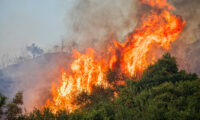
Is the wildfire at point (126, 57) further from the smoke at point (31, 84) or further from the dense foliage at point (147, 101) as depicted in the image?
the smoke at point (31, 84)

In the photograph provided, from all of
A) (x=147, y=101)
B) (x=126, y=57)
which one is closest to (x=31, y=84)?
(x=126, y=57)

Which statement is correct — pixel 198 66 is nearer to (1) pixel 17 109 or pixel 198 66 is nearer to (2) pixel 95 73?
(2) pixel 95 73

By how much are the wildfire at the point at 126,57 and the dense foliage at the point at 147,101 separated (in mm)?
2153

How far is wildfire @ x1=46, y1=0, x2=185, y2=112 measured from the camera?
29442 millimetres

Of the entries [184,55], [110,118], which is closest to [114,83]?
[110,118]

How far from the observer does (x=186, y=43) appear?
103 meters

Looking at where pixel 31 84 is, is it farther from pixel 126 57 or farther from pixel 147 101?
pixel 147 101

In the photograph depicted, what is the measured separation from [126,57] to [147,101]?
15985mm

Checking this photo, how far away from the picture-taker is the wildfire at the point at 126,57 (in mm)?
29442

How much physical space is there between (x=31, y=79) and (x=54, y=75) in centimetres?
1501

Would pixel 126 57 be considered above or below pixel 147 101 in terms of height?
above

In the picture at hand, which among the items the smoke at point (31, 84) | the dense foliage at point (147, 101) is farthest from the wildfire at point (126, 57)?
the smoke at point (31, 84)

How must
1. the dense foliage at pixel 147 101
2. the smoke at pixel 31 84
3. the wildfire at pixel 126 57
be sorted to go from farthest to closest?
the smoke at pixel 31 84 < the wildfire at pixel 126 57 < the dense foliage at pixel 147 101

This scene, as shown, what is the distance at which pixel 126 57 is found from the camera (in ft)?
107
